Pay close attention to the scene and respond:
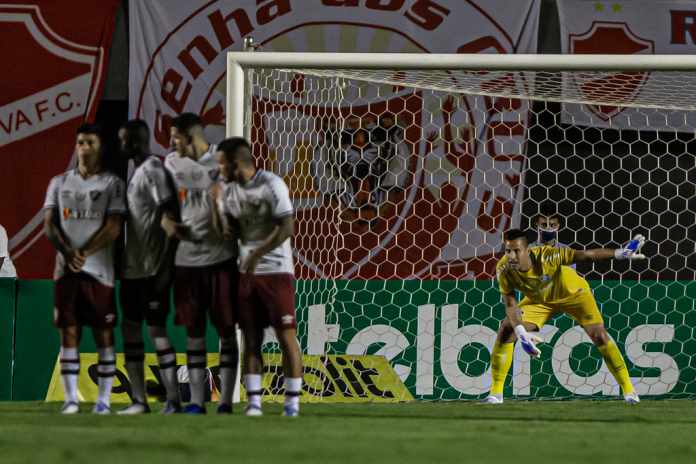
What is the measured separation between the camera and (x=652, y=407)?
8594 millimetres

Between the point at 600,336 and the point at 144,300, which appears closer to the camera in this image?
the point at 144,300

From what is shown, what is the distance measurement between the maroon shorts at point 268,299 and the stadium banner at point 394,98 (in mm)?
3920

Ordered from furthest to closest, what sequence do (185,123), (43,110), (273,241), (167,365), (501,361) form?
(43,110) < (501,361) < (167,365) < (185,123) < (273,241)

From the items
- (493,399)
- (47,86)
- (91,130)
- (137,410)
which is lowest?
(493,399)

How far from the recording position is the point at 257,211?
6555 millimetres

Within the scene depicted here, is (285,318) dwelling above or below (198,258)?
below

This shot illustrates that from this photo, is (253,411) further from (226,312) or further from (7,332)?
(7,332)

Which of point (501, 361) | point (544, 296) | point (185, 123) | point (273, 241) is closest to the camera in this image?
point (273, 241)

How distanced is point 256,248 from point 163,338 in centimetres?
77

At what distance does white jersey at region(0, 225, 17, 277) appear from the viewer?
1079cm

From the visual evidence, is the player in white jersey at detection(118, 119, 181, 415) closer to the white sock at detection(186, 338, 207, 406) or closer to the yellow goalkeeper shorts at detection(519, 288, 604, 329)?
the white sock at detection(186, 338, 207, 406)

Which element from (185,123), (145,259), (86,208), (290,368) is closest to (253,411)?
(290,368)

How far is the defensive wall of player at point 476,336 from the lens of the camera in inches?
391

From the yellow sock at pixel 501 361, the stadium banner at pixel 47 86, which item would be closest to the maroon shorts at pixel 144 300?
the yellow sock at pixel 501 361
